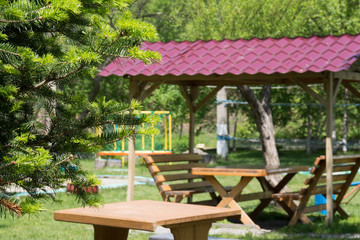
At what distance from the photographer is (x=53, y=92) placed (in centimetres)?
281

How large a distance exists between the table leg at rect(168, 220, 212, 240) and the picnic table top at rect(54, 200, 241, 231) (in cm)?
8

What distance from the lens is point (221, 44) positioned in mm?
9648

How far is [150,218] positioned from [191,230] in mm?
416

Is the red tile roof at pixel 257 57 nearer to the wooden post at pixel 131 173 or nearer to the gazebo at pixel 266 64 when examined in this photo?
the gazebo at pixel 266 64

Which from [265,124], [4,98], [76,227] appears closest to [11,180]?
[4,98]

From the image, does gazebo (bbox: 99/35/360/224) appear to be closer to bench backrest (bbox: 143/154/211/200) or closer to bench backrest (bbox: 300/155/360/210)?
bench backrest (bbox: 300/155/360/210)

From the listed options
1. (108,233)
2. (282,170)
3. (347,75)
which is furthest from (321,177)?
(108,233)

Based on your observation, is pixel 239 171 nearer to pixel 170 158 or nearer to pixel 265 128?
pixel 170 158

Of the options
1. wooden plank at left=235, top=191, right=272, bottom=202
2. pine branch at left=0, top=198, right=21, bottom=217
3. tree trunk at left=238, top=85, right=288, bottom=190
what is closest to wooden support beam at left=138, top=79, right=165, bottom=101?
wooden plank at left=235, top=191, right=272, bottom=202

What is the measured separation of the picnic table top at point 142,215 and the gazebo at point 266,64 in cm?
400

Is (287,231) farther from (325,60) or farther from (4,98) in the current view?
(4,98)

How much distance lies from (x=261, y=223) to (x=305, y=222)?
0.88 metres

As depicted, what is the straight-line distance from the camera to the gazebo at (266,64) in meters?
8.40

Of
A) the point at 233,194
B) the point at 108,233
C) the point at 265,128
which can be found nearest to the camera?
the point at 108,233
